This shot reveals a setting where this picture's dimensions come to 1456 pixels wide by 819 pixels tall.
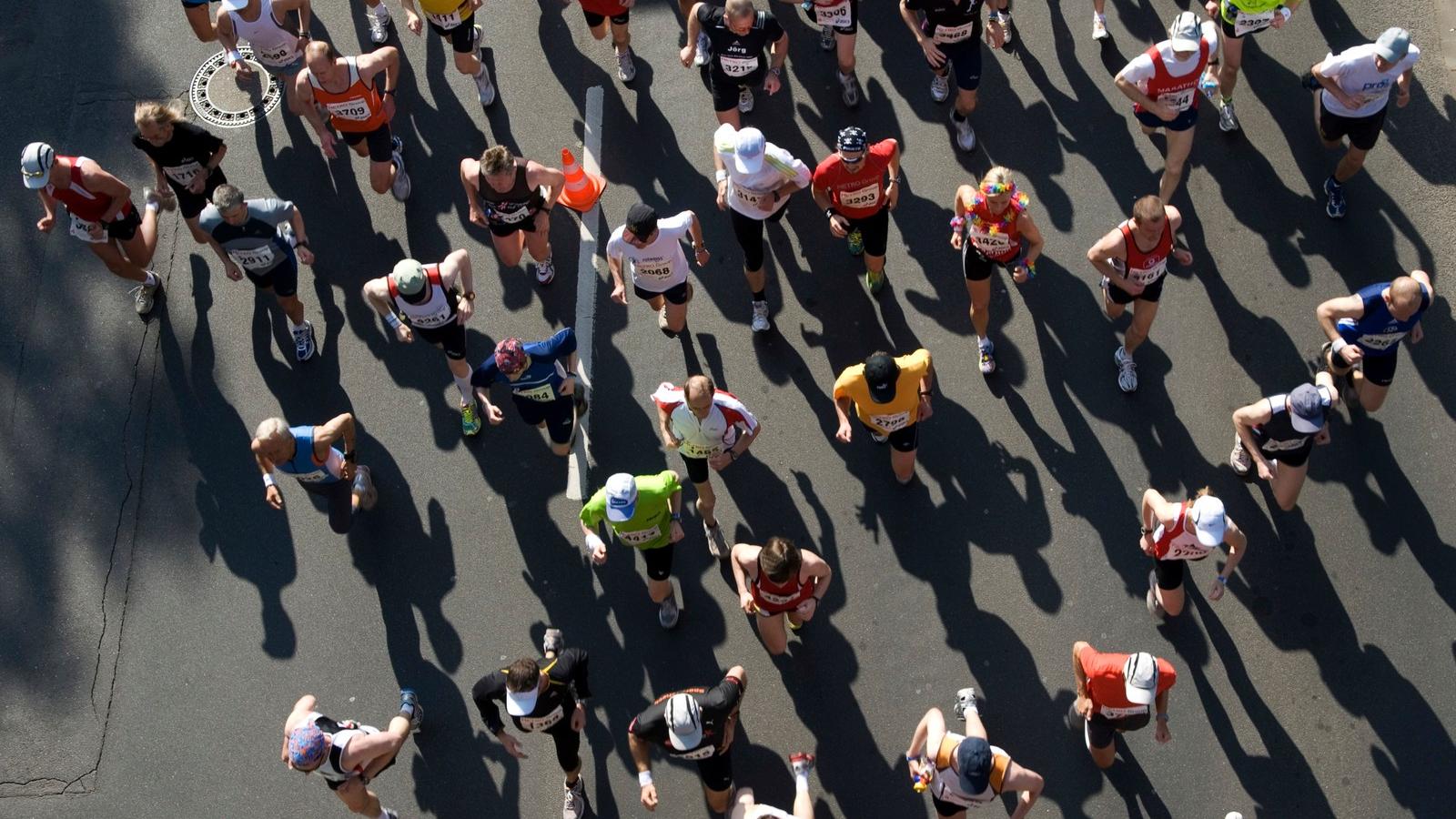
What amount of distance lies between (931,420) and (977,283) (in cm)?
120

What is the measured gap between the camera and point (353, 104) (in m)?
10.3

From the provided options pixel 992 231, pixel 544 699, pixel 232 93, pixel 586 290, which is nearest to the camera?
pixel 544 699

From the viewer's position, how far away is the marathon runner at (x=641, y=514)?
8.23m

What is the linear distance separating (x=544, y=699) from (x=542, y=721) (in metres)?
0.18

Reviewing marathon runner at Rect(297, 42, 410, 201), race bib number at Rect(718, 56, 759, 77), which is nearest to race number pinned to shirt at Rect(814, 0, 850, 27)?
race bib number at Rect(718, 56, 759, 77)

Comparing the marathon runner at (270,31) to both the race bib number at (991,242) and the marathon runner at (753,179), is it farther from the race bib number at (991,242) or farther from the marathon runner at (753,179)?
the race bib number at (991,242)

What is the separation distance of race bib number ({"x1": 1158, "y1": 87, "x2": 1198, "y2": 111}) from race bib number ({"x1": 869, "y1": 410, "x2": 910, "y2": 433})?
346 cm

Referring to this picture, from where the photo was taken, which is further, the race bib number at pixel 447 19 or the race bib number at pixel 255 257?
the race bib number at pixel 447 19

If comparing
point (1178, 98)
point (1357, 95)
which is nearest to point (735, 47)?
point (1178, 98)

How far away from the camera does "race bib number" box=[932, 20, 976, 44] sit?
10.3m

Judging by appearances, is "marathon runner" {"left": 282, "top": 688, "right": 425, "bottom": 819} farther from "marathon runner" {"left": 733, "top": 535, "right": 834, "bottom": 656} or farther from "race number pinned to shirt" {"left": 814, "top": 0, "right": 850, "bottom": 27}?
"race number pinned to shirt" {"left": 814, "top": 0, "right": 850, "bottom": 27}

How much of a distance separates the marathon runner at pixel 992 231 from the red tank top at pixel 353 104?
5031 millimetres

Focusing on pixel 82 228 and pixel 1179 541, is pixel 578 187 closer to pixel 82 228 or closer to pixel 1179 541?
pixel 82 228

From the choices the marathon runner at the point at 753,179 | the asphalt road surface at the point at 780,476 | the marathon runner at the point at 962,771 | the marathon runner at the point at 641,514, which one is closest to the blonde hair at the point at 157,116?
the asphalt road surface at the point at 780,476
